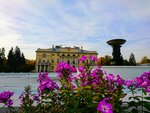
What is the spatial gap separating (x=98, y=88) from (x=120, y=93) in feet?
0.68

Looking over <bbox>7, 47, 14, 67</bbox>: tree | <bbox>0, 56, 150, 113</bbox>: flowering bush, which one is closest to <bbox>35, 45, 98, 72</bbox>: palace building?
<bbox>7, 47, 14, 67</bbox>: tree

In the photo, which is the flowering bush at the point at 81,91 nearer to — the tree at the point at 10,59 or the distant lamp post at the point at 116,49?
the distant lamp post at the point at 116,49

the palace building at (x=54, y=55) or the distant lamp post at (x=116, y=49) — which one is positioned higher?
the palace building at (x=54, y=55)

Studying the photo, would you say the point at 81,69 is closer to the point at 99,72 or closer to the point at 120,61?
the point at 99,72

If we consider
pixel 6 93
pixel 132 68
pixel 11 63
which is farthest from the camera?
pixel 11 63

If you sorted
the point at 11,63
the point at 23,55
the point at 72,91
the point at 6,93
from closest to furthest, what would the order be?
the point at 6,93, the point at 72,91, the point at 11,63, the point at 23,55

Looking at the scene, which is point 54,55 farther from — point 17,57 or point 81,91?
point 81,91

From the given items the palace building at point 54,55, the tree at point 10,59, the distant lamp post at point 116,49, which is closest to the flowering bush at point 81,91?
the distant lamp post at point 116,49

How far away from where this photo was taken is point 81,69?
6.76 feet

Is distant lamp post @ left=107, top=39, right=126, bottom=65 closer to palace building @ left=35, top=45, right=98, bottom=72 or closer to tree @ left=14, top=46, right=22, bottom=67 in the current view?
tree @ left=14, top=46, right=22, bottom=67

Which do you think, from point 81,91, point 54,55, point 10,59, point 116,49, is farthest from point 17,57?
point 81,91

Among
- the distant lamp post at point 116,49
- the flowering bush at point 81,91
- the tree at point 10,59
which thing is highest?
the tree at point 10,59

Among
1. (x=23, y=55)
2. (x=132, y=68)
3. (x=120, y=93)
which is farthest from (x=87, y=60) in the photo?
(x=23, y=55)

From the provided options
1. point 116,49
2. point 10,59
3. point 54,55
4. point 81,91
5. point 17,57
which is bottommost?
point 81,91
